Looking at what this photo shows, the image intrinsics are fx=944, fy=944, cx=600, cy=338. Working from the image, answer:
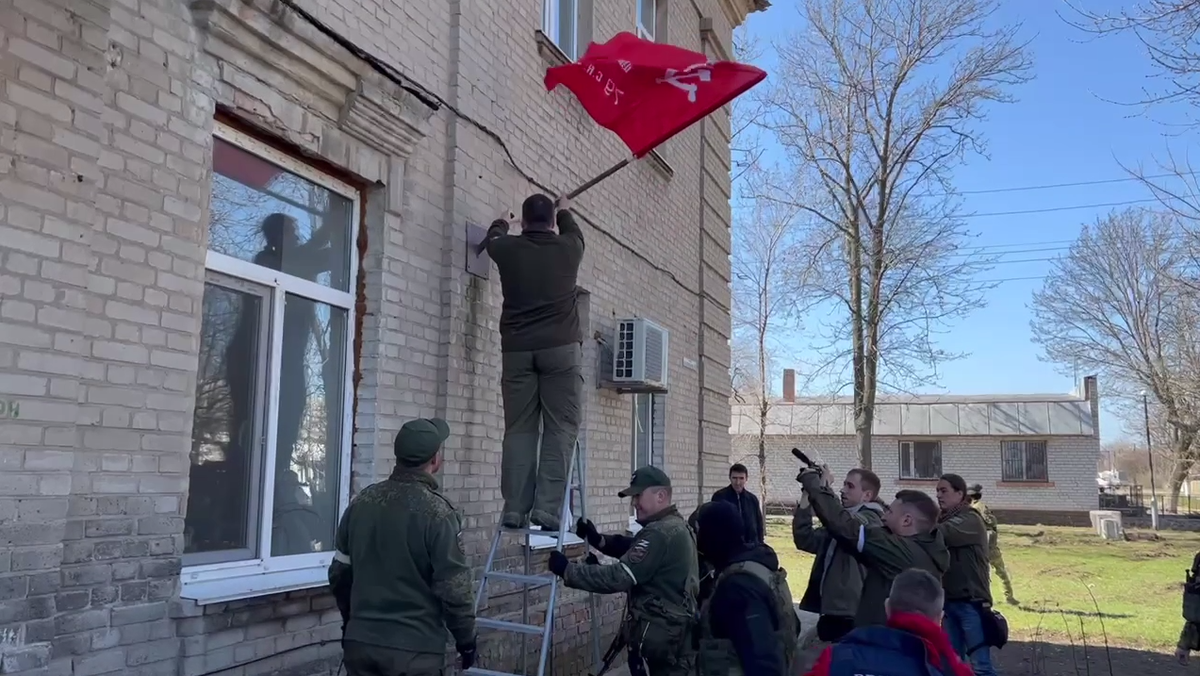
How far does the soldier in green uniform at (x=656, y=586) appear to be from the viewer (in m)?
4.21

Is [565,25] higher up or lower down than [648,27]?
lower down

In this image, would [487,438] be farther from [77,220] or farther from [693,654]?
[77,220]

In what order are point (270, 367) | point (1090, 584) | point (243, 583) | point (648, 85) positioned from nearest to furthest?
point (243, 583), point (270, 367), point (648, 85), point (1090, 584)

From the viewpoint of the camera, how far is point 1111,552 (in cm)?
2253

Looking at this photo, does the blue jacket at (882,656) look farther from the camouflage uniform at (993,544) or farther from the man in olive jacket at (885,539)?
the camouflage uniform at (993,544)

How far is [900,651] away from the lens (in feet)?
8.97

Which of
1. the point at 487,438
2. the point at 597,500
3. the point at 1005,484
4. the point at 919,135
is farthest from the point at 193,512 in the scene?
the point at 1005,484

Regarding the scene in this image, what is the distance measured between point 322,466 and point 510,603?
1.81 m

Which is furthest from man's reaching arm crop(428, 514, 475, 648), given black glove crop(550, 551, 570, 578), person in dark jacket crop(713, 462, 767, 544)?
person in dark jacket crop(713, 462, 767, 544)

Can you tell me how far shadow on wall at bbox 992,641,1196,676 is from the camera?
909cm

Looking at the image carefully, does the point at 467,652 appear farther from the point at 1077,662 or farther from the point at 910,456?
the point at 910,456

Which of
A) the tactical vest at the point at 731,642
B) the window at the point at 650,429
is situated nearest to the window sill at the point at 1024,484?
the window at the point at 650,429

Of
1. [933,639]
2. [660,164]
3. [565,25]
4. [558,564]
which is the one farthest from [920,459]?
[933,639]

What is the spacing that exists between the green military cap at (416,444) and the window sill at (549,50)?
409 cm
